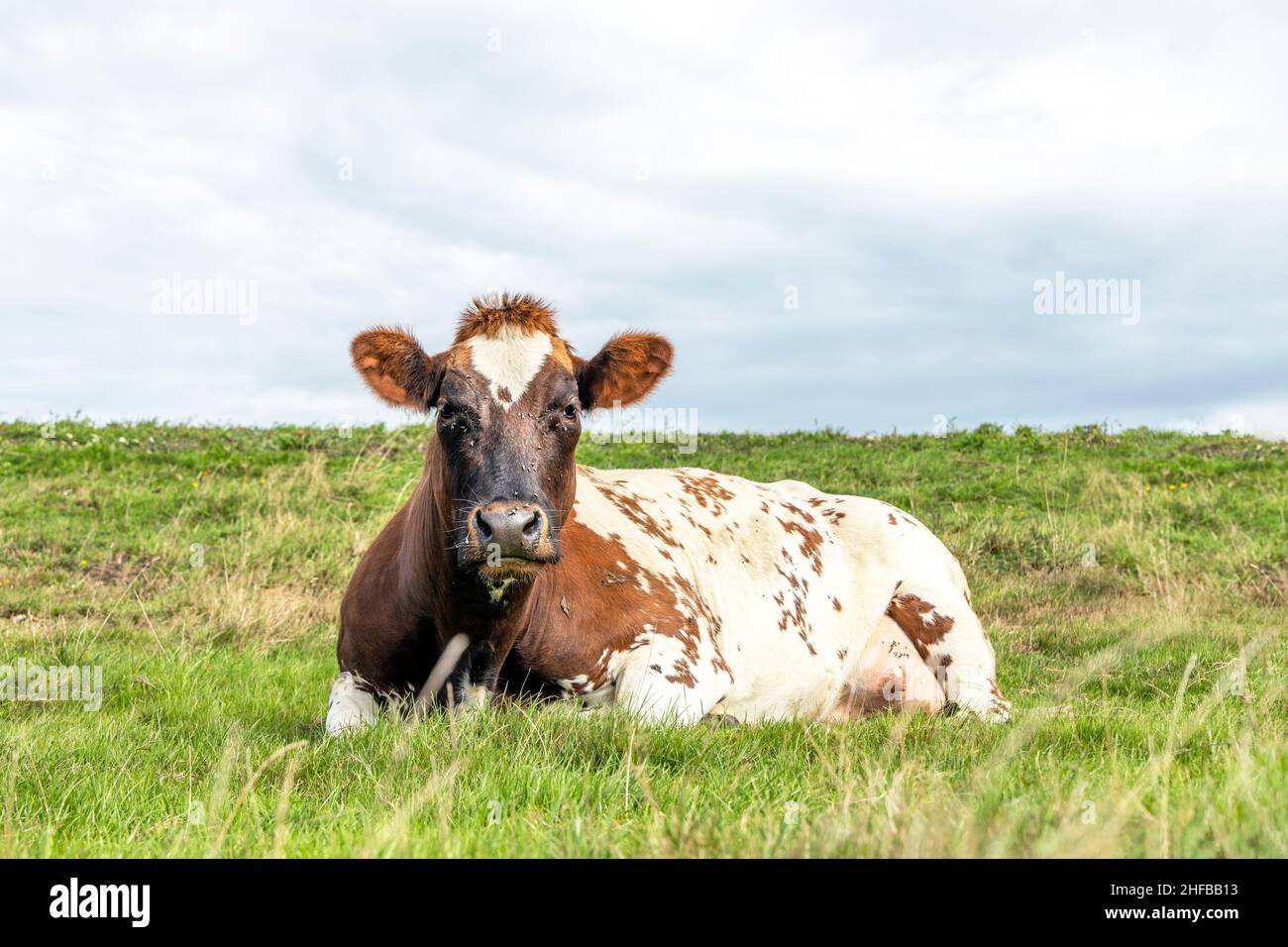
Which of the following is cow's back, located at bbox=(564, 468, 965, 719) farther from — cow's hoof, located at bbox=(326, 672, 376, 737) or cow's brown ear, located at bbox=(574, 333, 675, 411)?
cow's hoof, located at bbox=(326, 672, 376, 737)

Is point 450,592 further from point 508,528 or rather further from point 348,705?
point 348,705

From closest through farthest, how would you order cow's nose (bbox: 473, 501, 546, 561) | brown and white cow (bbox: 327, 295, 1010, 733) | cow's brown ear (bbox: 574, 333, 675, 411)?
cow's nose (bbox: 473, 501, 546, 561)
brown and white cow (bbox: 327, 295, 1010, 733)
cow's brown ear (bbox: 574, 333, 675, 411)

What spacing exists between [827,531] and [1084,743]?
11.7ft

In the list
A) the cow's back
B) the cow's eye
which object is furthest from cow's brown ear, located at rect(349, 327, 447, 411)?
the cow's back

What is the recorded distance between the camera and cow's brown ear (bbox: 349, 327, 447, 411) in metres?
5.77

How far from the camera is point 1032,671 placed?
351 inches

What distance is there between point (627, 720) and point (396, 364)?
234cm

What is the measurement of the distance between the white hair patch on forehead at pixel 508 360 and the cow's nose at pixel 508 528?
0.71 metres

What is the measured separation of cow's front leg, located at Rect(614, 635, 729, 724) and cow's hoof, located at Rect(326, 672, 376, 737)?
53.8 inches

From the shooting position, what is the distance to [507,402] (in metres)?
5.30

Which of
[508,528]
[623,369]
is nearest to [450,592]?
[508,528]

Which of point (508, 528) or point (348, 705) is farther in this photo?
point (348, 705)

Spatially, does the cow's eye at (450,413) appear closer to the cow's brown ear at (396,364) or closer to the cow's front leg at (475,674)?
the cow's brown ear at (396,364)
